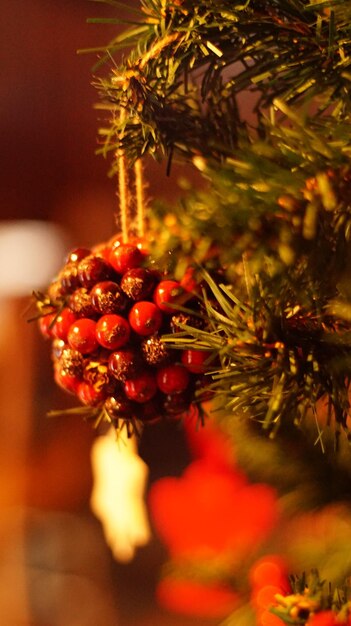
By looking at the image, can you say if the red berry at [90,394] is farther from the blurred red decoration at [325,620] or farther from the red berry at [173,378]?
the blurred red decoration at [325,620]

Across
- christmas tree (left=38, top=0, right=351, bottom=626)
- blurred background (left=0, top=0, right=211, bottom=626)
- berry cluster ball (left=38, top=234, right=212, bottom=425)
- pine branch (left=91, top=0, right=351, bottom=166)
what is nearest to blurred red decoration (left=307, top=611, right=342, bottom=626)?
christmas tree (left=38, top=0, right=351, bottom=626)

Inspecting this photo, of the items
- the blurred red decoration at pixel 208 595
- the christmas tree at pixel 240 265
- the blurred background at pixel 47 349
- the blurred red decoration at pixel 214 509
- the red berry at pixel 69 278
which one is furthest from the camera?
the blurred background at pixel 47 349

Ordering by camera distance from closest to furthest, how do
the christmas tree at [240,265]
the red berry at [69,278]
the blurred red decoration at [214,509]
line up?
the christmas tree at [240,265], the red berry at [69,278], the blurred red decoration at [214,509]

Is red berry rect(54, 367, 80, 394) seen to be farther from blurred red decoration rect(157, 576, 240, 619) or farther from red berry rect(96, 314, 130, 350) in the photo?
blurred red decoration rect(157, 576, 240, 619)

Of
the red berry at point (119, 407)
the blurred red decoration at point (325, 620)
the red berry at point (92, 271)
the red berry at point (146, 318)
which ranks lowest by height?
the blurred red decoration at point (325, 620)

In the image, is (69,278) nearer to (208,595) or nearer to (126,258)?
(126,258)

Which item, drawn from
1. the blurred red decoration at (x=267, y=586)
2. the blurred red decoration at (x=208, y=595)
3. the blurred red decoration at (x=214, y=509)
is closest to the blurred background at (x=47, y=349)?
the blurred red decoration at (x=214, y=509)

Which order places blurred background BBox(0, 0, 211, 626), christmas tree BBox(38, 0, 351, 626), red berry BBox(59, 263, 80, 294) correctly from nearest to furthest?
christmas tree BBox(38, 0, 351, 626), red berry BBox(59, 263, 80, 294), blurred background BBox(0, 0, 211, 626)

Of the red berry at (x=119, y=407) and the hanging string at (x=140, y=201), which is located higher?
the hanging string at (x=140, y=201)
